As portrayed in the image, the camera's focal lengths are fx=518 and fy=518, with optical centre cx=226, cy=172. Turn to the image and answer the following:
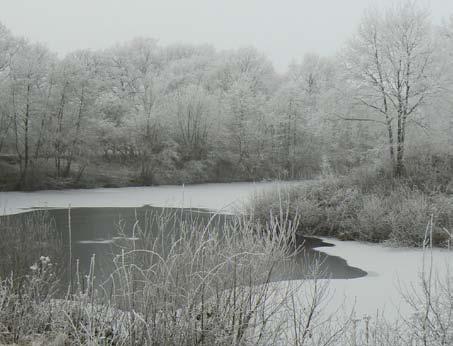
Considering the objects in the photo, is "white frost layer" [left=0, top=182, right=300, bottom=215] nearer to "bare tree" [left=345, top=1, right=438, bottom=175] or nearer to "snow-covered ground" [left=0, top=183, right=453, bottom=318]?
"snow-covered ground" [left=0, top=183, right=453, bottom=318]

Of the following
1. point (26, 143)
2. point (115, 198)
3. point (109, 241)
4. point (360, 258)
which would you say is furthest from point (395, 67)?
point (26, 143)

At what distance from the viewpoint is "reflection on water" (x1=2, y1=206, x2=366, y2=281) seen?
433 inches

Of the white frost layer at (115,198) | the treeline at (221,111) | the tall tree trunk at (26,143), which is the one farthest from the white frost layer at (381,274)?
the tall tree trunk at (26,143)

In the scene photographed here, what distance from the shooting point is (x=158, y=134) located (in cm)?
4244

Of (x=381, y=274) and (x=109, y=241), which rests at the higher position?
(x=109, y=241)

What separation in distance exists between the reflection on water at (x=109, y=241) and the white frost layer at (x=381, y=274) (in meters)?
0.44

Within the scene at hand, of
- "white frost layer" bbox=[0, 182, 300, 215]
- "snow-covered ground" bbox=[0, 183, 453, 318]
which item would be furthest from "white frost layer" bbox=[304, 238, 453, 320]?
"white frost layer" bbox=[0, 182, 300, 215]

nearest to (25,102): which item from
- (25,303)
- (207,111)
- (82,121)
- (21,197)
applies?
(82,121)

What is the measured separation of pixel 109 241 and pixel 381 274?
7.50 metres

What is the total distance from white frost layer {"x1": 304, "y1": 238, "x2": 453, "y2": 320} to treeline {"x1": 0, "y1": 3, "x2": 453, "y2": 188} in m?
11.3

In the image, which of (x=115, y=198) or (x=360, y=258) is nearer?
(x=360, y=258)

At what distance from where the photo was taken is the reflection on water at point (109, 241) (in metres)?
11.0

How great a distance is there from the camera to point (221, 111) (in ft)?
155

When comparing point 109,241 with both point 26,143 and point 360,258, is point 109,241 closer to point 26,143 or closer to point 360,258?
point 360,258
